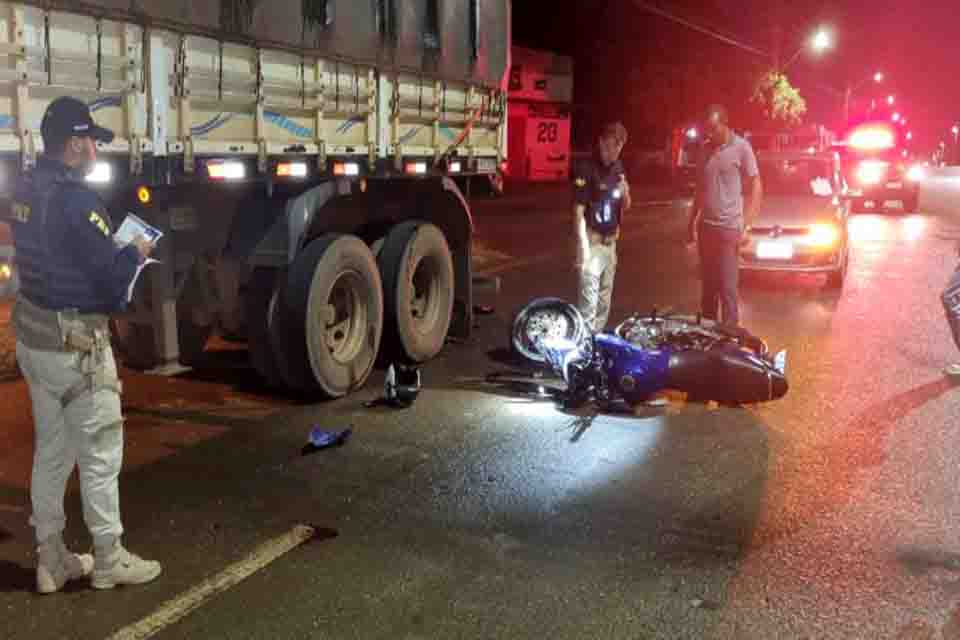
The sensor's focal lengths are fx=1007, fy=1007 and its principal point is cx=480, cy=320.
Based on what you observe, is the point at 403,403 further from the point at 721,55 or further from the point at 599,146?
the point at 721,55

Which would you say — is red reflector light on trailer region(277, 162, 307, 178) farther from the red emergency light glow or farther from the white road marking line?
the red emergency light glow

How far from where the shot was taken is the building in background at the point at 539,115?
120 feet

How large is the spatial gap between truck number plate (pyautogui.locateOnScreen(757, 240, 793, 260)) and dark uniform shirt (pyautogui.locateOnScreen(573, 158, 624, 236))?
15.5ft

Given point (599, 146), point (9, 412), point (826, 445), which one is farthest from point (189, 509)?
point (599, 146)

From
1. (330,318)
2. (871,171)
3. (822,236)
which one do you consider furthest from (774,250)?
(871,171)

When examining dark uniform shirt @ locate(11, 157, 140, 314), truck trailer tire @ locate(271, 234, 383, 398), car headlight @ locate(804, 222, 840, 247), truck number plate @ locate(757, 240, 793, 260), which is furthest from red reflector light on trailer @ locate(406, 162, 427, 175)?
car headlight @ locate(804, 222, 840, 247)

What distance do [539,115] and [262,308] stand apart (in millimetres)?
31821

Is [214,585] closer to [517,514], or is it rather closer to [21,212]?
[517,514]

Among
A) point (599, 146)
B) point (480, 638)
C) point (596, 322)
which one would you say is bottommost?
point (480, 638)

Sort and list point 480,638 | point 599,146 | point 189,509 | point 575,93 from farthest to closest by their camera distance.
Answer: point 575,93
point 599,146
point 189,509
point 480,638

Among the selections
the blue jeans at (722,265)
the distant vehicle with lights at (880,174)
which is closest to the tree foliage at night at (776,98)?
the distant vehicle with lights at (880,174)

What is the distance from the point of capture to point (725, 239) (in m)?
8.42

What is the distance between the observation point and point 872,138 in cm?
2823

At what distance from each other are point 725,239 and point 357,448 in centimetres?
394
